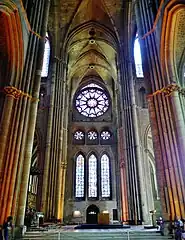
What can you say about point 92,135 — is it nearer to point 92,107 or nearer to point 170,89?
point 92,107

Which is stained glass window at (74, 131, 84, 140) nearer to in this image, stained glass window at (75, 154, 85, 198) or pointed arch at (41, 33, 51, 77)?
stained glass window at (75, 154, 85, 198)

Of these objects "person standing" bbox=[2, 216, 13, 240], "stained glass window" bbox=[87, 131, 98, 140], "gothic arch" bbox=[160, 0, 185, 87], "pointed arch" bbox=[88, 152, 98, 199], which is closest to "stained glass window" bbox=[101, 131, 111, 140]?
"stained glass window" bbox=[87, 131, 98, 140]

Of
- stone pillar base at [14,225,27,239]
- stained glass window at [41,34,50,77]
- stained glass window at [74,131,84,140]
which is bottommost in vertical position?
stone pillar base at [14,225,27,239]

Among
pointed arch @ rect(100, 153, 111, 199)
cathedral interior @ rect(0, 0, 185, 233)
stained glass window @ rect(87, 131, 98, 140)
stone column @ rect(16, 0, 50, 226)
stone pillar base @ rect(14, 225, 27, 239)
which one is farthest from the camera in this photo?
stained glass window @ rect(87, 131, 98, 140)

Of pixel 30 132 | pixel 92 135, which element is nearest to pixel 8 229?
pixel 30 132

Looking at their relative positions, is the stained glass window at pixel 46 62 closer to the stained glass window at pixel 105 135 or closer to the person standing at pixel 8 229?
the stained glass window at pixel 105 135

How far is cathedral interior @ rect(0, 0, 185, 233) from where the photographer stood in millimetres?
9695

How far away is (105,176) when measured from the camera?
1054 inches

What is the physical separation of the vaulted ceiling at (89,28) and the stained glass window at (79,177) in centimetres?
1089

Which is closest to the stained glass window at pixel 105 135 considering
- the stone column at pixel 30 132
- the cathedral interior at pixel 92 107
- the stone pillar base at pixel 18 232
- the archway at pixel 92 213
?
the cathedral interior at pixel 92 107

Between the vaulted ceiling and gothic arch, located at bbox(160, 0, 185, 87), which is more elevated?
the vaulted ceiling

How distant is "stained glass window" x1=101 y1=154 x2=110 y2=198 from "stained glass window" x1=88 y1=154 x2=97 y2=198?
0.85 meters

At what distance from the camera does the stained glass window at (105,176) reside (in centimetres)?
2617

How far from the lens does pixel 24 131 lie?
33.4 feet
